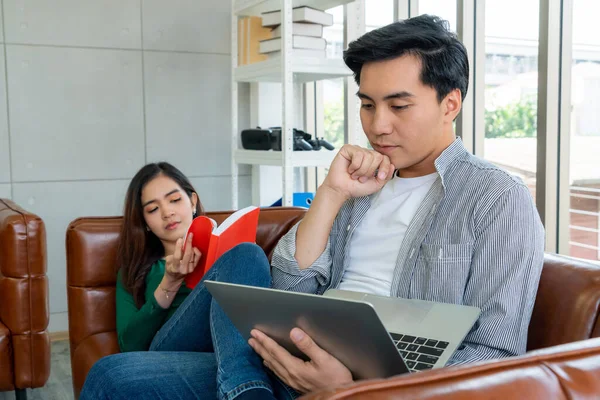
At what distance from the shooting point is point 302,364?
43.6 inches

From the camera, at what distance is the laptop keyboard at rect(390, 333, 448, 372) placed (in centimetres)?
110

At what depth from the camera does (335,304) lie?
908mm

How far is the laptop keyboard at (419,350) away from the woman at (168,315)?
27 centimetres

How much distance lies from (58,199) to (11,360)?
1283 millimetres

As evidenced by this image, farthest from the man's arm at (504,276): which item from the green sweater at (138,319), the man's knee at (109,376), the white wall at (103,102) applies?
the white wall at (103,102)

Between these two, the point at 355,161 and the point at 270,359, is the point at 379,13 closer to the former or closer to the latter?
the point at 355,161

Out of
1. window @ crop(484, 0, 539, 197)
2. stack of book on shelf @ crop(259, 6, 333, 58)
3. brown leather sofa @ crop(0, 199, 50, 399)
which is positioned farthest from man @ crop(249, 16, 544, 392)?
stack of book on shelf @ crop(259, 6, 333, 58)

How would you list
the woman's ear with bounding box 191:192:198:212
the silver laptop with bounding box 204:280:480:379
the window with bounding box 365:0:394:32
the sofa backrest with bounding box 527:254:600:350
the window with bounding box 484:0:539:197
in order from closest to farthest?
the silver laptop with bounding box 204:280:480:379 → the sofa backrest with bounding box 527:254:600:350 → the woman's ear with bounding box 191:192:198:212 → the window with bounding box 484:0:539:197 → the window with bounding box 365:0:394:32

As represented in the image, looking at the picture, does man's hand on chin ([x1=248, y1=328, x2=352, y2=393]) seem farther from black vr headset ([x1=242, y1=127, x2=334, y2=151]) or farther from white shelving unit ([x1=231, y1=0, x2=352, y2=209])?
black vr headset ([x1=242, y1=127, x2=334, y2=151])

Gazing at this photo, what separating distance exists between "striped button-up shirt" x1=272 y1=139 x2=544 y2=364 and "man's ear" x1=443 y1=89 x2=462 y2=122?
65mm

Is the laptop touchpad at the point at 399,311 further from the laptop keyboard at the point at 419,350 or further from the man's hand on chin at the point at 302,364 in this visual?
the man's hand on chin at the point at 302,364

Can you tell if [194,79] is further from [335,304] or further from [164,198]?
[335,304]

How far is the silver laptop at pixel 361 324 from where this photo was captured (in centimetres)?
92

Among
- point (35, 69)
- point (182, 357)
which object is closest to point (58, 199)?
point (35, 69)
